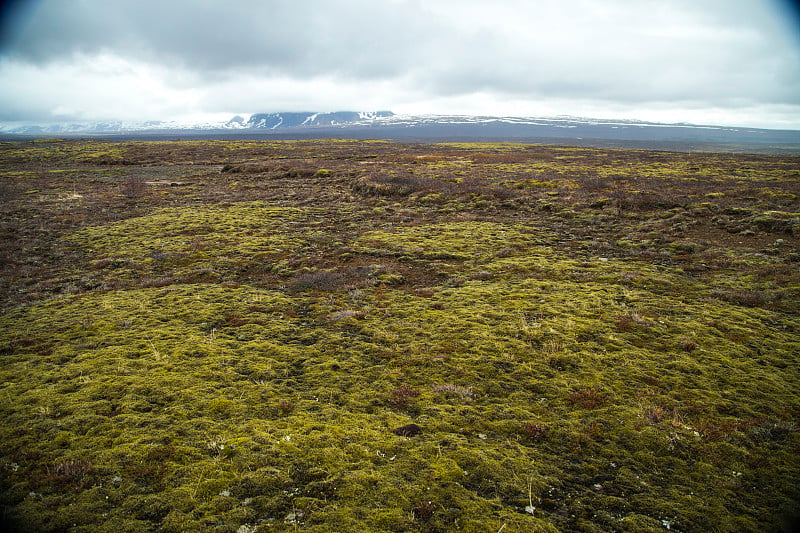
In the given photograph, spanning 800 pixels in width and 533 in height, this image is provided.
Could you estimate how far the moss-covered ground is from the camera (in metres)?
6.55

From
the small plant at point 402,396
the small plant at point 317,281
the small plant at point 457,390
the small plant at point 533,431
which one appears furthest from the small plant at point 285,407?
the small plant at point 317,281

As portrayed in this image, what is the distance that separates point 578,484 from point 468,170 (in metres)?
57.3

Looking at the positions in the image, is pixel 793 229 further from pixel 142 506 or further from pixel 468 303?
pixel 142 506

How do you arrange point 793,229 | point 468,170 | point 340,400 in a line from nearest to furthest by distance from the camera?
point 340,400, point 793,229, point 468,170

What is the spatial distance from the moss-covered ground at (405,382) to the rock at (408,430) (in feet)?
0.21

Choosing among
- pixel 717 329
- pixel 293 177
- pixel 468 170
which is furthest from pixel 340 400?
pixel 468 170

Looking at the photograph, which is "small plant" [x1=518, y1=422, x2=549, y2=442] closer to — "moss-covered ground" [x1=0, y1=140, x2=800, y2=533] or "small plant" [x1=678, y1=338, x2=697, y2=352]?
"moss-covered ground" [x1=0, y1=140, x2=800, y2=533]

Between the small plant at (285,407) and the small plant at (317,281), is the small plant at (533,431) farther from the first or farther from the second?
the small plant at (317,281)

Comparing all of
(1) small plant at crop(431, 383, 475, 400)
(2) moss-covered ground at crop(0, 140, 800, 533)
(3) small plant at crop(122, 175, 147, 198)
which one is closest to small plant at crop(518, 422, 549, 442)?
(2) moss-covered ground at crop(0, 140, 800, 533)

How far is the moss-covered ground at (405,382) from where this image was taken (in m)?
6.55

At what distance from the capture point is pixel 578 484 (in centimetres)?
706

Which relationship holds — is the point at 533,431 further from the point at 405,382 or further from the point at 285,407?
the point at 285,407

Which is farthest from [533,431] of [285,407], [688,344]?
[688,344]

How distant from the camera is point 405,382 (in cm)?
1033
